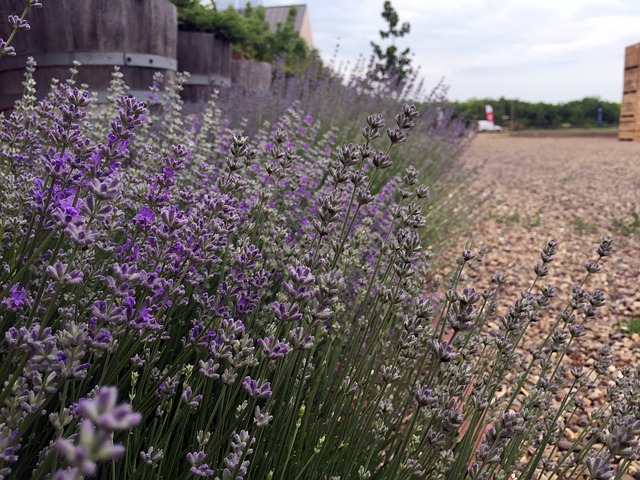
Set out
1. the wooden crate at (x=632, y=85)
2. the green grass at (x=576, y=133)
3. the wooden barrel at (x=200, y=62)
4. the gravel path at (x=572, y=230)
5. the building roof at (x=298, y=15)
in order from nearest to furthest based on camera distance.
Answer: the gravel path at (x=572, y=230) < the wooden barrel at (x=200, y=62) < the wooden crate at (x=632, y=85) < the green grass at (x=576, y=133) < the building roof at (x=298, y=15)

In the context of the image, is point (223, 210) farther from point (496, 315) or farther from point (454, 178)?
point (454, 178)

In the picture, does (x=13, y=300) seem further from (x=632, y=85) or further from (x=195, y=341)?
(x=632, y=85)

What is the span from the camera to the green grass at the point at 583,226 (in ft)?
21.8

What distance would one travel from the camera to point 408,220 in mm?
1644

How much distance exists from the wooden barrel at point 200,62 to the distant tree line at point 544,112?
23.0 m

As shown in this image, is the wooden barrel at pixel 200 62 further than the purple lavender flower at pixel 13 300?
Yes

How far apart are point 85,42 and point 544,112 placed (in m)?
29.8

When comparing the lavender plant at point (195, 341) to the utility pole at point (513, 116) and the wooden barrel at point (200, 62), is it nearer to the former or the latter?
the wooden barrel at point (200, 62)

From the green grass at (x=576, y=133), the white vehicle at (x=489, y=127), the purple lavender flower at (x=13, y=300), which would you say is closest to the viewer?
the purple lavender flower at (x=13, y=300)

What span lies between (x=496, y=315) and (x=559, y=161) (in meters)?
10.1

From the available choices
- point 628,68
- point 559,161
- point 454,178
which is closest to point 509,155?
point 559,161

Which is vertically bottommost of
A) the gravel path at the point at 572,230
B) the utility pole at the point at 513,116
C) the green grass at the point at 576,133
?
the gravel path at the point at 572,230

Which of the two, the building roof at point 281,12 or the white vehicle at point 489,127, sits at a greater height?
the building roof at point 281,12

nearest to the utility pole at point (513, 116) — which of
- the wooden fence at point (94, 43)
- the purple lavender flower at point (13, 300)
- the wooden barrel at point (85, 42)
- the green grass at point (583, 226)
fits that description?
the green grass at point (583, 226)
